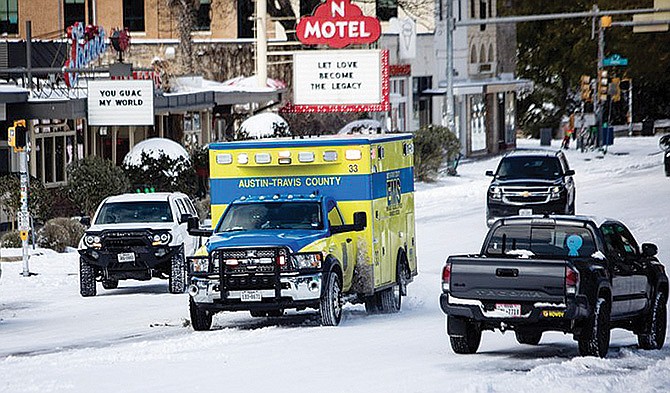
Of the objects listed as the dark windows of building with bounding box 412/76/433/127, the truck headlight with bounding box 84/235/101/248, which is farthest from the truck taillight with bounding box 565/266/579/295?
the dark windows of building with bounding box 412/76/433/127

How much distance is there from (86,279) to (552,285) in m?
12.5

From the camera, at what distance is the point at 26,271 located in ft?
98.5

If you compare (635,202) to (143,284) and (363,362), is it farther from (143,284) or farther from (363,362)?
(363,362)

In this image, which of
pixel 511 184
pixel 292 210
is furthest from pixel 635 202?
pixel 292 210

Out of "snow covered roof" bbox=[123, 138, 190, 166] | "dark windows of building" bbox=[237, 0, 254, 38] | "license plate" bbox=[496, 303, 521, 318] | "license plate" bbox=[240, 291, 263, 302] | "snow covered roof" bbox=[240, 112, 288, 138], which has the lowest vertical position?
"license plate" bbox=[240, 291, 263, 302]

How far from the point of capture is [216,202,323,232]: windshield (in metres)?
20.9

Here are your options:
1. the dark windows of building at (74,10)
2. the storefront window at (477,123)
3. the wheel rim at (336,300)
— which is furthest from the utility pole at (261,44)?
the wheel rim at (336,300)

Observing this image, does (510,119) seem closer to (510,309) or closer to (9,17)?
(9,17)

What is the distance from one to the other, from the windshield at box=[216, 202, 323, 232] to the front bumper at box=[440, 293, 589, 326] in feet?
15.3

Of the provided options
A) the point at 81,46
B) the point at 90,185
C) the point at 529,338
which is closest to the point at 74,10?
the point at 81,46

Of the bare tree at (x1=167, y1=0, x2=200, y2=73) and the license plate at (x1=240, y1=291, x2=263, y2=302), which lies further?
A: the bare tree at (x1=167, y1=0, x2=200, y2=73)

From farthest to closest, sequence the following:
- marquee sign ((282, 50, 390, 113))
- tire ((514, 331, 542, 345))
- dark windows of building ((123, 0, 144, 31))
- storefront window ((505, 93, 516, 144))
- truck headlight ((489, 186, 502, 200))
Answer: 1. storefront window ((505, 93, 516, 144))
2. dark windows of building ((123, 0, 144, 31))
3. marquee sign ((282, 50, 390, 113))
4. truck headlight ((489, 186, 502, 200))
5. tire ((514, 331, 542, 345))

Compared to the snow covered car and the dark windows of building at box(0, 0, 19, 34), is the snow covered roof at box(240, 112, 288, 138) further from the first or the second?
the snow covered car

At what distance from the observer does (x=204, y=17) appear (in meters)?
69.4
